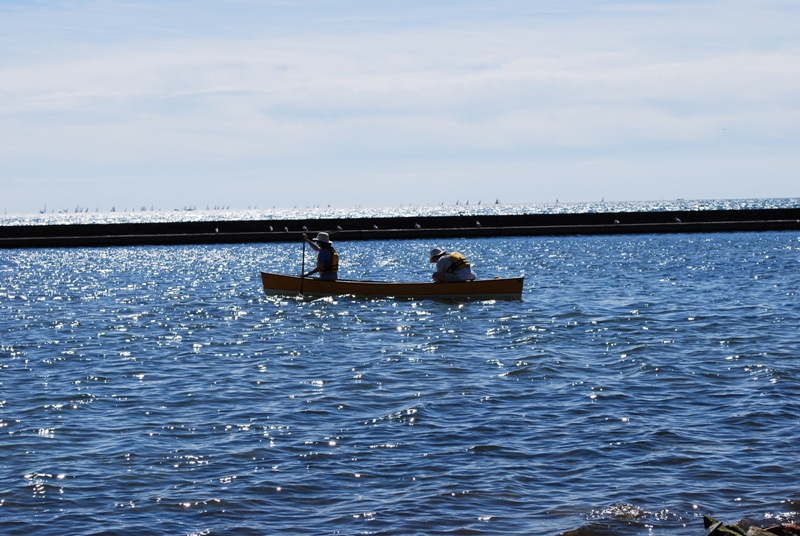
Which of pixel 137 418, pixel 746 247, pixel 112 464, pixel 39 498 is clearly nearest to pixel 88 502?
pixel 39 498

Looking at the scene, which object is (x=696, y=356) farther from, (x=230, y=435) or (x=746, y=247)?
(x=746, y=247)

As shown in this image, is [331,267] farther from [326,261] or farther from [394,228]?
[394,228]

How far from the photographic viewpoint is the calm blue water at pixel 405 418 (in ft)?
27.2

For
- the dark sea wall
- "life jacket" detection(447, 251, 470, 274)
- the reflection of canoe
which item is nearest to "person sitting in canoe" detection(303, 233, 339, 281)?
the reflection of canoe

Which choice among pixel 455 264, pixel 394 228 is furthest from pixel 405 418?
pixel 394 228

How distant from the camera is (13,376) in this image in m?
14.9

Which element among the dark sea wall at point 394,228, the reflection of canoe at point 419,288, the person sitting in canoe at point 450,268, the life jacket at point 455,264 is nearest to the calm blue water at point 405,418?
the reflection of canoe at point 419,288

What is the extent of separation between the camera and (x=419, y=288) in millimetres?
24078

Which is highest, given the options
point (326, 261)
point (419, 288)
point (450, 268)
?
point (326, 261)

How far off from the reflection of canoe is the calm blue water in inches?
16.3

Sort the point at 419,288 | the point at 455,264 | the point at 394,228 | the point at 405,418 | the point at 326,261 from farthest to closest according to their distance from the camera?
the point at 394,228
the point at 326,261
the point at 419,288
the point at 455,264
the point at 405,418

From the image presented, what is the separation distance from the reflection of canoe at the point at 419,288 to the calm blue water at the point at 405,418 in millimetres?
413

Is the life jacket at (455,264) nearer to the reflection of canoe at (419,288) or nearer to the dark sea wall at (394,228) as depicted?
the reflection of canoe at (419,288)

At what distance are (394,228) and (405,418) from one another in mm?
48486
